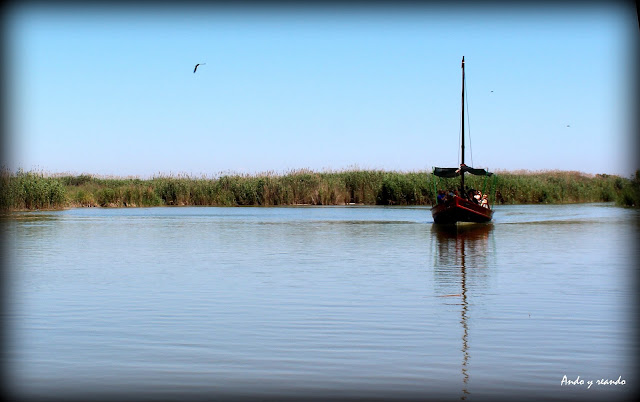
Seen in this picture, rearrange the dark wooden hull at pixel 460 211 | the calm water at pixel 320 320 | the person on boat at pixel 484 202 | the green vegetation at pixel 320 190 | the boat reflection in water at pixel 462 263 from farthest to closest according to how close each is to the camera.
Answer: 1. the green vegetation at pixel 320 190
2. the person on boat at pixel 484 202
3. the dark wooden hull at pixel 460 211
4. the boat reflection in water at pixel 462 263
5. the calm water at pixel 320 320

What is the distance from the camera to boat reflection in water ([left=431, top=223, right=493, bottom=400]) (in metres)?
8.71

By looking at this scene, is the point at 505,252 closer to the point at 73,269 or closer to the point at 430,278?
the point at 430,278

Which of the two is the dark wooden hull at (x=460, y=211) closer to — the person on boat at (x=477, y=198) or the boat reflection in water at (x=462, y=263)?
the boat reflection in water at (x=462, y=263)

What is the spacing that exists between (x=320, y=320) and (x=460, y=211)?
65.5ft

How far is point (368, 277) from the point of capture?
12609 millimetres

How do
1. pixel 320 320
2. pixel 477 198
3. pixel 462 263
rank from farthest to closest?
pixel 477 198
pixel 462 263
pixel 320 320

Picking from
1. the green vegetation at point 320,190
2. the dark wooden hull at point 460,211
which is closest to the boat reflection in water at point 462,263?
the dark wooden hull at point 460,211

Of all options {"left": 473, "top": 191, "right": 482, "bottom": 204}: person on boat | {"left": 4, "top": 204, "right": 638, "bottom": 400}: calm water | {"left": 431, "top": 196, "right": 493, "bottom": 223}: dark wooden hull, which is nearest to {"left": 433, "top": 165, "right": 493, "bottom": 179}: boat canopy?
{"left": 473, "top": 191, "right": 482, "bottom": 204}: person on boat

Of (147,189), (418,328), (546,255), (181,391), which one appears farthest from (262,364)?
(147,189)

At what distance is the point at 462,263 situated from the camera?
1520 centimetres

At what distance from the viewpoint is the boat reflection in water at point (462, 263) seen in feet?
28.6

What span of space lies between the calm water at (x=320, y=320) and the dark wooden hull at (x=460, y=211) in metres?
9.13

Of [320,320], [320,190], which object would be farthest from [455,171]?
[320,320]

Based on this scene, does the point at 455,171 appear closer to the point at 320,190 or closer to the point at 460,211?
the point at 460,211
